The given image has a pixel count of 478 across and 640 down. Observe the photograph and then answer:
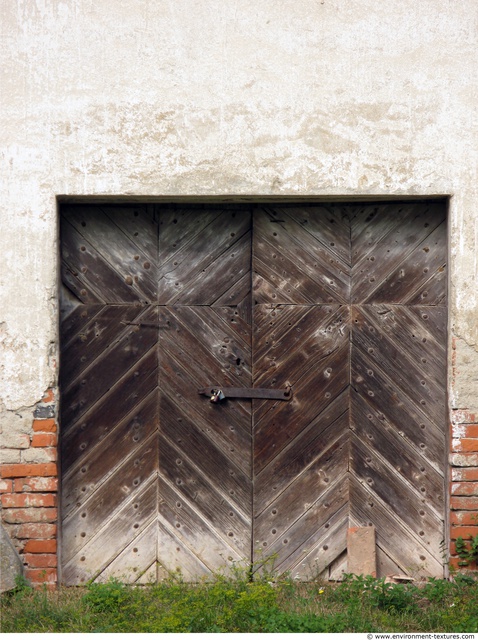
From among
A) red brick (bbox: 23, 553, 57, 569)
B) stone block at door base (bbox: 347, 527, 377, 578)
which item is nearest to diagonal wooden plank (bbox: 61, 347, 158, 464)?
red brick (bbox: 23, 553, 57, 569)

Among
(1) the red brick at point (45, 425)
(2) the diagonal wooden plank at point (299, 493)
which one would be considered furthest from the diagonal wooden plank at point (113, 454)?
(2) the diagonal wooden plank at point (299, 493)

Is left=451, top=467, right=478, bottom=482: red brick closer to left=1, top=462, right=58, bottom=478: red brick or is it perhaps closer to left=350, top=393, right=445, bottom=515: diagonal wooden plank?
left=350, top=393, right=445, bottom=515: diagonal wooden plank

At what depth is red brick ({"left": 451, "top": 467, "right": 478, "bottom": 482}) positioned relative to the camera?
3699 millimetres

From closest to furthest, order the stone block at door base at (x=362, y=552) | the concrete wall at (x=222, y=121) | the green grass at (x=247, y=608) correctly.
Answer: the green grass at (x=247, y=608) → the concrete wall at (x=222, y=121) → the stone block at door base at (x=362, y=552)

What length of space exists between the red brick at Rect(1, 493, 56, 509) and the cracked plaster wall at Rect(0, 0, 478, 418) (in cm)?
39

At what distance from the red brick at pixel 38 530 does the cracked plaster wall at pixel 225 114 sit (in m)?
0.56

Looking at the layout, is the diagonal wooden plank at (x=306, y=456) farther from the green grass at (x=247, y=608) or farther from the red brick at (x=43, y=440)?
the red brick at (x=43, y=440)

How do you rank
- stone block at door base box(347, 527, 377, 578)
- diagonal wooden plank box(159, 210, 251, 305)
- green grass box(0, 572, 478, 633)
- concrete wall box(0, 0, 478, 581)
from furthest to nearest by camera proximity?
diagonal wooden plank box(159, 210, 251, 305)
stone block at door base box(347, 527, 377, 578)
concrete wall box(0, 0, 478, 581)
green grass box(0, 572, 478, 633)

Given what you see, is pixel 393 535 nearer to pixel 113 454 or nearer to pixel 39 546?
pixel 113 454

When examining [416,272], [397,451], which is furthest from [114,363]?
[416,272]

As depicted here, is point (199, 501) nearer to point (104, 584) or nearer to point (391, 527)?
point (104, 584)

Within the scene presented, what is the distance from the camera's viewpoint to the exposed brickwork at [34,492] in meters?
3.70

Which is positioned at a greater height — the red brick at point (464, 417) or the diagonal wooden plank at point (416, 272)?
the diagonal wooden plank at point (416, 272)

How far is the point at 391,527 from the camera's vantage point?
3.91 meters
